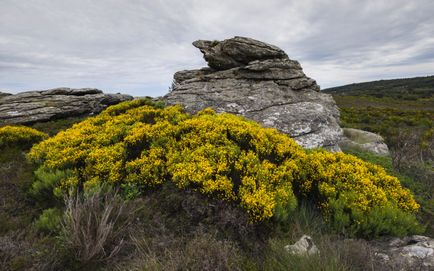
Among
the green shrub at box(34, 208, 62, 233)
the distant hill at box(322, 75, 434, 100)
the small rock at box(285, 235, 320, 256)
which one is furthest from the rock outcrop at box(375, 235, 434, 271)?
the distant hill at box(322, 75, 434, 100)

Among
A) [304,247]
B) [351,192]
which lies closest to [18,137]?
[304,247]

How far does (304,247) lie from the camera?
4.13 metres

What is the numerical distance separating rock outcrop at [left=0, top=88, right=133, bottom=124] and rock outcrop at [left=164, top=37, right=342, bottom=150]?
7.96 metres

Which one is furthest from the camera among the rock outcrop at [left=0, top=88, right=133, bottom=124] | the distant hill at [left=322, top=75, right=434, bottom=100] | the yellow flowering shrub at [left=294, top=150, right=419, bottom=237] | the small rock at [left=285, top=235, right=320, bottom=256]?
the distant hill at [left=322, top=75, right=434, bottom=100]

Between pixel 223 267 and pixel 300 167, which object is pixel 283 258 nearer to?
pixel 223 267

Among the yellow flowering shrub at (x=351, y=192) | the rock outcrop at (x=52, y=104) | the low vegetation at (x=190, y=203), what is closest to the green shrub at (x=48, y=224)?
→ the low vegetation at (x=190, y=203)

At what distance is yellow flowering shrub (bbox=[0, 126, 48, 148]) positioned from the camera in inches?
365

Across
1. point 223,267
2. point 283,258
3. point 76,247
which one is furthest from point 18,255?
point 283,258

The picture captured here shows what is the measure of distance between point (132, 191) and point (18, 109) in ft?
50.6

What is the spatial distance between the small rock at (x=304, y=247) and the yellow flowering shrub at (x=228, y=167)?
2.31 ft

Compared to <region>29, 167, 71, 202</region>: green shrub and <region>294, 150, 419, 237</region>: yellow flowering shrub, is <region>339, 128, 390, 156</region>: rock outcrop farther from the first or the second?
<region>29, 167, 71, 202</region>: green shrub

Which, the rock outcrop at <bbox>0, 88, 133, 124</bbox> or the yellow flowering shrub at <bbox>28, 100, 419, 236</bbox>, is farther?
the rock outcrop at <bbox>0, 88, 133, 124</bbox>

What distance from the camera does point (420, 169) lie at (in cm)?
1010

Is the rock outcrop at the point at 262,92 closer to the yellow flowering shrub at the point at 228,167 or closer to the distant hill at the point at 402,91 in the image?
the yellow flowering shrub at the point at 228,167
